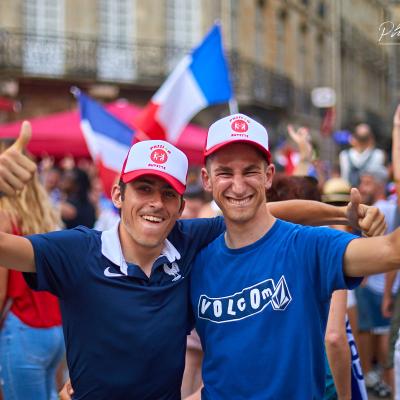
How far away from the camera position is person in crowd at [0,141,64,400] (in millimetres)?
4246

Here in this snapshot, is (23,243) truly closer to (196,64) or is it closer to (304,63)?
(196,64)

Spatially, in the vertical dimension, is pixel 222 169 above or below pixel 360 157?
below

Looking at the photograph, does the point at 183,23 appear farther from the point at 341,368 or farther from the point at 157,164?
the point at 157,164

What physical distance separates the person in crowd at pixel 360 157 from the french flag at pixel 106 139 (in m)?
3.21

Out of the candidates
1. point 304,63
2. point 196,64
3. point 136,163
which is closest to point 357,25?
point 304,63

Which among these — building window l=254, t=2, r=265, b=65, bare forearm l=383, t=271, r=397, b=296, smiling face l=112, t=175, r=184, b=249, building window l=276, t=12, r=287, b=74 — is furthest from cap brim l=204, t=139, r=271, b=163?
building window l=276, t=12, r=287, b=74

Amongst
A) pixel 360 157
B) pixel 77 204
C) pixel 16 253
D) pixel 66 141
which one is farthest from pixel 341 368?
pixel 66 141

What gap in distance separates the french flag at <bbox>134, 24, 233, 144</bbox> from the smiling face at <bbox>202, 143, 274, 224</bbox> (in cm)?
450

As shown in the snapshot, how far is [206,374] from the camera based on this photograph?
8.93 ft

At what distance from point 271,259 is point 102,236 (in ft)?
2.35

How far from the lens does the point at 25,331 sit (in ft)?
14.1

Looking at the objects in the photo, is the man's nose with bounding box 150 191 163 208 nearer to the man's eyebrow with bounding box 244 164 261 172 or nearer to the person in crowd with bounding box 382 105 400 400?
the man's eyebrow with bounding box 244 164 261 172

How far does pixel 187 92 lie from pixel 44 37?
14124mm

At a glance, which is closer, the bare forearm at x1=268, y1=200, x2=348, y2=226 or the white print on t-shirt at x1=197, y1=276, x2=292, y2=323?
the white print on t-shirt at x1=197, y1=276, x2=292, y2=323
